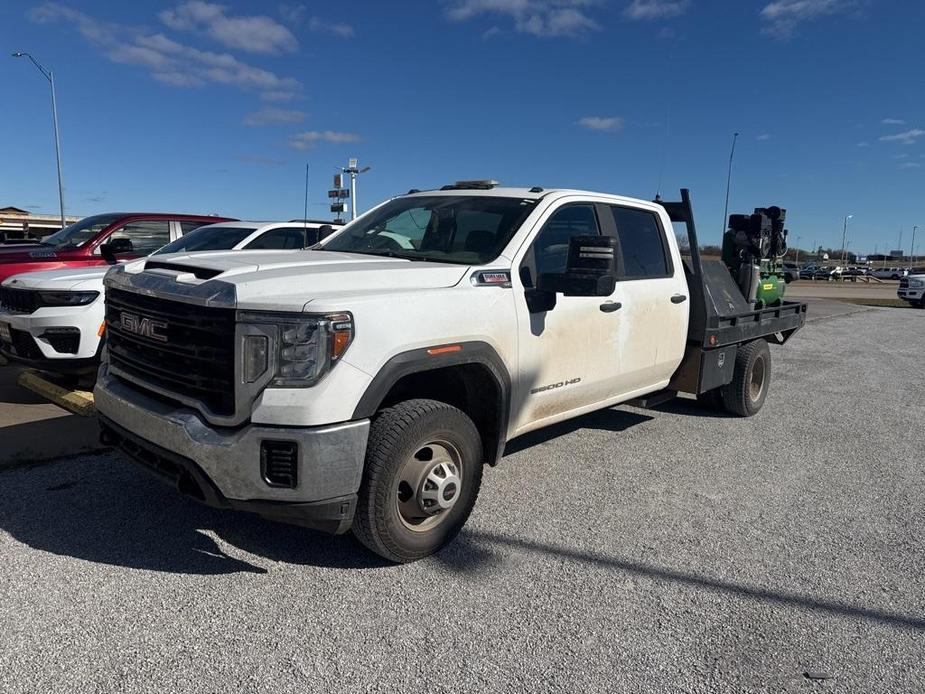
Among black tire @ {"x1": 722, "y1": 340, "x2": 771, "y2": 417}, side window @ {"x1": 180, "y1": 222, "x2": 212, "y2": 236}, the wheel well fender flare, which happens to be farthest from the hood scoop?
black tire @ {"x1": 722, "y1": 340, "x2": 771, "y2": 417}

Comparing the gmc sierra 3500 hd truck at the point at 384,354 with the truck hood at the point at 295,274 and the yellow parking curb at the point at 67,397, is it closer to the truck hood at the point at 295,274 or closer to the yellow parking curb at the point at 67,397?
the truck hood at the point at 295,274

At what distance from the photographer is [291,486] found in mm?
2979

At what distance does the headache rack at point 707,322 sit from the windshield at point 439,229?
2069 millimetres

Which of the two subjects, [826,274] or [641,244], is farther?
[826,274]

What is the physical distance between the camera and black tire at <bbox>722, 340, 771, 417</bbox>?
22.1 feet

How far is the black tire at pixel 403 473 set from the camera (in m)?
3.20

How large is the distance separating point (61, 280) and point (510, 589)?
459cm

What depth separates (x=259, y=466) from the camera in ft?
9.71

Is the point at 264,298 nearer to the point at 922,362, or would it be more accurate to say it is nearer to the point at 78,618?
the point at 78,618

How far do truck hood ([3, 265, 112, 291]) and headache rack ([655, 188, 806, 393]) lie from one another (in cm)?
476

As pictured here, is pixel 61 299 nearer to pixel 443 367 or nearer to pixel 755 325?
pixel 443 367

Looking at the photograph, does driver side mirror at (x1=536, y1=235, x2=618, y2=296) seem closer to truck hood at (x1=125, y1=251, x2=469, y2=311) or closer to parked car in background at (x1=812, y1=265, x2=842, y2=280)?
truck hood at (x1=125, y1=251, x2=469, y2=311)

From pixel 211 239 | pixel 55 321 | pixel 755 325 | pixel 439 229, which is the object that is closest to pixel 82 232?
pixel 211 239

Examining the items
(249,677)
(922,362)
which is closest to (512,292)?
(249,677)
